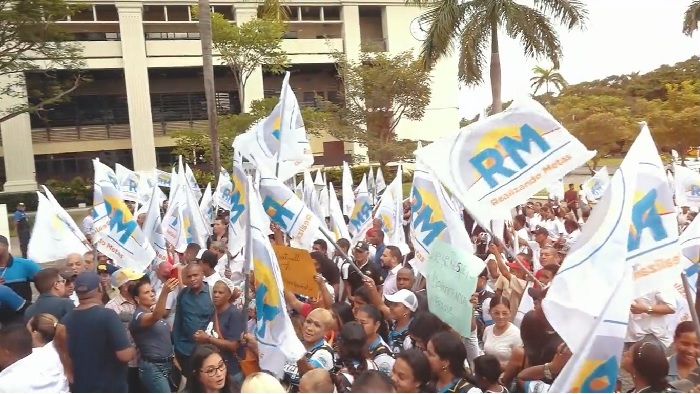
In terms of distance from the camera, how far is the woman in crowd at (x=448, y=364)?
345cm

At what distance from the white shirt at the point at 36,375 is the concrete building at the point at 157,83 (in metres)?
29.5

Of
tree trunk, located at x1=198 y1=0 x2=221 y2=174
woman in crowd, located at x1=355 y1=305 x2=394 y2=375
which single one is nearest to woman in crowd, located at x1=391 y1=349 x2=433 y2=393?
woman in crowd, located at x1=355 y1=305 x2=394 y2=375

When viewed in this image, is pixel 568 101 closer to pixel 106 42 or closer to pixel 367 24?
pixel 367 24

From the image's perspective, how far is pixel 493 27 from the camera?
15320 mm

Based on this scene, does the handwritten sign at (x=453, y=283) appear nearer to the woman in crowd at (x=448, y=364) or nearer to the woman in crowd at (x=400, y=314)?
the woman in crowd at (x=400, y=314)

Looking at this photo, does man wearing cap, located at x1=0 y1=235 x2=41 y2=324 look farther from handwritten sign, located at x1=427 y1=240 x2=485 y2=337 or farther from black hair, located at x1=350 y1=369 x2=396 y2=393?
black hair, located at x1=350 y1=369 x2=396 y2=393

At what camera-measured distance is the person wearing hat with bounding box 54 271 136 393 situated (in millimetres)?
3973

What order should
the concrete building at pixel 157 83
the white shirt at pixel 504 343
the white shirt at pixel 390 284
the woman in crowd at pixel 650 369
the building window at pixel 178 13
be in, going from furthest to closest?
the building window at pixel 178 13
the concrete building at pixel 157 83
the white shirt at pixel 390 284
the white shirt at pixel 504 343
the woman in crowd at pixel 650 369

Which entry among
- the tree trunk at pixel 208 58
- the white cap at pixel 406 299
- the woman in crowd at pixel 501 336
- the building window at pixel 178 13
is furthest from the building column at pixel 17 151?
the woman in crowd at pixel 501 336

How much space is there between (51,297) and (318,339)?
229cm

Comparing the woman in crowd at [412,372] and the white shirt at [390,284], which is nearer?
the woman in crowd at [412,372]

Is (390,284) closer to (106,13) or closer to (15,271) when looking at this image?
(15,271)

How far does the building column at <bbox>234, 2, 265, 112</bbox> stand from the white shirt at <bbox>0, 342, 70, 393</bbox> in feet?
102

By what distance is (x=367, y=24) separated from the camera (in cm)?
3859
